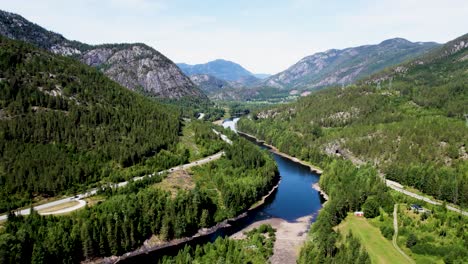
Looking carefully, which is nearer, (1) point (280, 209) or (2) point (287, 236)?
(2) point (287, 236)

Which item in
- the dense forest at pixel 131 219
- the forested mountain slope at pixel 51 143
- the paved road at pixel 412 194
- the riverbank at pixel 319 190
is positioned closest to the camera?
the dense forest at pixel 131 219

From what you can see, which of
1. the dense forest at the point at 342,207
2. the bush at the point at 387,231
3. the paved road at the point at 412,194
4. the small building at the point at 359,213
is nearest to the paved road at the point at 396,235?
the bush at the point at 387,231

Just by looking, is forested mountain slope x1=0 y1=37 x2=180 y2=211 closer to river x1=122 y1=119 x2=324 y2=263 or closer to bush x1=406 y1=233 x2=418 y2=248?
river x1=122 y1=119 x2=324 y2=263

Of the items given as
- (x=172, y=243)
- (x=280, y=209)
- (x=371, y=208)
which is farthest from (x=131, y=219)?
(x=371, y=208)

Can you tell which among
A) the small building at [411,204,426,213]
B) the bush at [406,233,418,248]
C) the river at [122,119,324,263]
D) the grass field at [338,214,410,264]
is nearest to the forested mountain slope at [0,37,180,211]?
the river at [122,119,324,263]

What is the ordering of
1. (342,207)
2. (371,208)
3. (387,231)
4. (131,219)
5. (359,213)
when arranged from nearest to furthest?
(131,219) → (387,231) → (371,208) → (359,213) → (342,207)

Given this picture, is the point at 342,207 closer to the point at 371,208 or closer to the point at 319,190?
the point at 371,208

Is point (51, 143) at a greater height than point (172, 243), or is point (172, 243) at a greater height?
point (51, 143)

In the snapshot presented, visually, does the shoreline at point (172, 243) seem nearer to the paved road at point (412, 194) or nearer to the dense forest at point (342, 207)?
the dense forest at point (342, 207)
